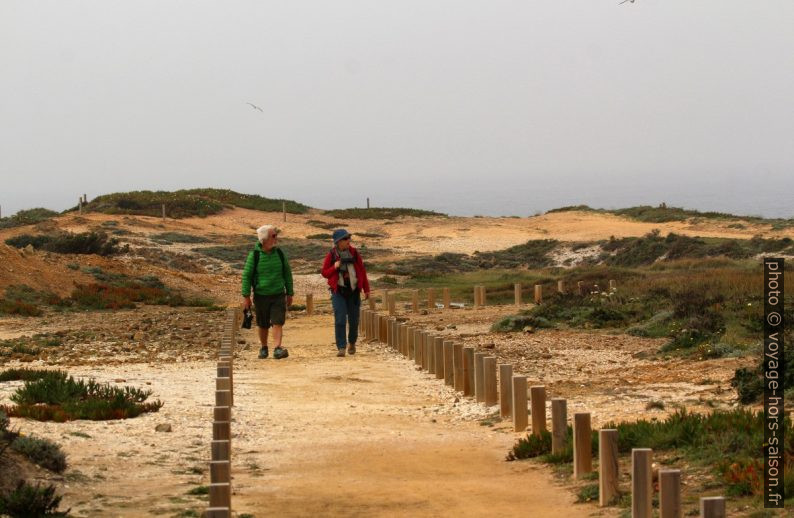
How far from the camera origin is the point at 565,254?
50062 mm

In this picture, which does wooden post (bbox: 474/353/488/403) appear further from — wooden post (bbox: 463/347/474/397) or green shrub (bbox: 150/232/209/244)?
green shrub (bbox: 150/232/209/244)

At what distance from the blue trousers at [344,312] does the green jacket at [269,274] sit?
1014 millimetres

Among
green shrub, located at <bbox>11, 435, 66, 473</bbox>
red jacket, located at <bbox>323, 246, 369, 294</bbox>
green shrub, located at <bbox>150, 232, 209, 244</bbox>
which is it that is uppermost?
red jacket, located at <bbox>323, 246, 369, 294</bbox>

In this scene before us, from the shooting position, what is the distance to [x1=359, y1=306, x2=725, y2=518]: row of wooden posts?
6465 millimetres

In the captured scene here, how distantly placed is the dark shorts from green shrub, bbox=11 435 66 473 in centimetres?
777

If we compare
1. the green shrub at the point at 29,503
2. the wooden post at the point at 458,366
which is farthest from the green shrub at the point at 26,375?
the green shrub at the point at 29,503

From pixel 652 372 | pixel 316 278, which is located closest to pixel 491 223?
pixel 316 278

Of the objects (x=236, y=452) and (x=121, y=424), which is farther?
(x=121, y=424)

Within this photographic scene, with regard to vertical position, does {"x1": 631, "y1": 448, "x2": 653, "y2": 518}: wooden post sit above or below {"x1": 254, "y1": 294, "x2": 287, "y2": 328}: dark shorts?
below

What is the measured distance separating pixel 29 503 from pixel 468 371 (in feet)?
22.5

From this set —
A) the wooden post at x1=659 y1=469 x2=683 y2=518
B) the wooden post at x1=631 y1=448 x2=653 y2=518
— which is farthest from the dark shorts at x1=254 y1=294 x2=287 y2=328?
the wooden post at x1=659 y1=469 x2=683 y2=518

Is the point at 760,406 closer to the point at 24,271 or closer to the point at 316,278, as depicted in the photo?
the point at 24,271

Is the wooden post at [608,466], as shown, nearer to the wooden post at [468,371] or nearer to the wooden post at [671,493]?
the wooden post at [671,493]

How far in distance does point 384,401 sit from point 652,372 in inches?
140
